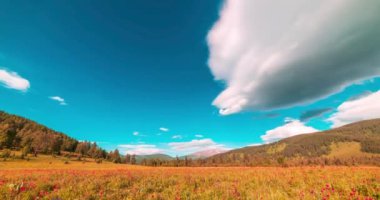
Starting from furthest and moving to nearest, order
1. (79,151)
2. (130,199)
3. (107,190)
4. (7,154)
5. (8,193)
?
(79,151) → (7,154) → (107,190) → (8,193) → (130,199)

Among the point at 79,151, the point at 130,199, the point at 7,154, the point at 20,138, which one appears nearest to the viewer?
the point at 130,199

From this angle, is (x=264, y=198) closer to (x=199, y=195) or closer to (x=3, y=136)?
(x=199, y=195)

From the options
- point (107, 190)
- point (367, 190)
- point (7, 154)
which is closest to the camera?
point (367, 190)

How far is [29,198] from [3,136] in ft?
349

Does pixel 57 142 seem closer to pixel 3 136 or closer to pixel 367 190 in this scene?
pixel 3 136

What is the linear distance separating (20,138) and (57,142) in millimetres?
17193

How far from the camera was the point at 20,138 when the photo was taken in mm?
92625

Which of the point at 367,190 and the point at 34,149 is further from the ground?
the point at 367,190

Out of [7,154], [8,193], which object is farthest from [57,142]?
[8,193]

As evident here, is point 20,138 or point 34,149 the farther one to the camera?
point 20,138

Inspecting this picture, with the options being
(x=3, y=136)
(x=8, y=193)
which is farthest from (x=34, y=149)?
(x=8, y=193)

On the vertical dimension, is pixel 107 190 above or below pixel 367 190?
below

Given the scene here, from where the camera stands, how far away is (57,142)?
326 ft

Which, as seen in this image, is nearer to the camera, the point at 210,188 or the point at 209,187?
the point at 210,188
